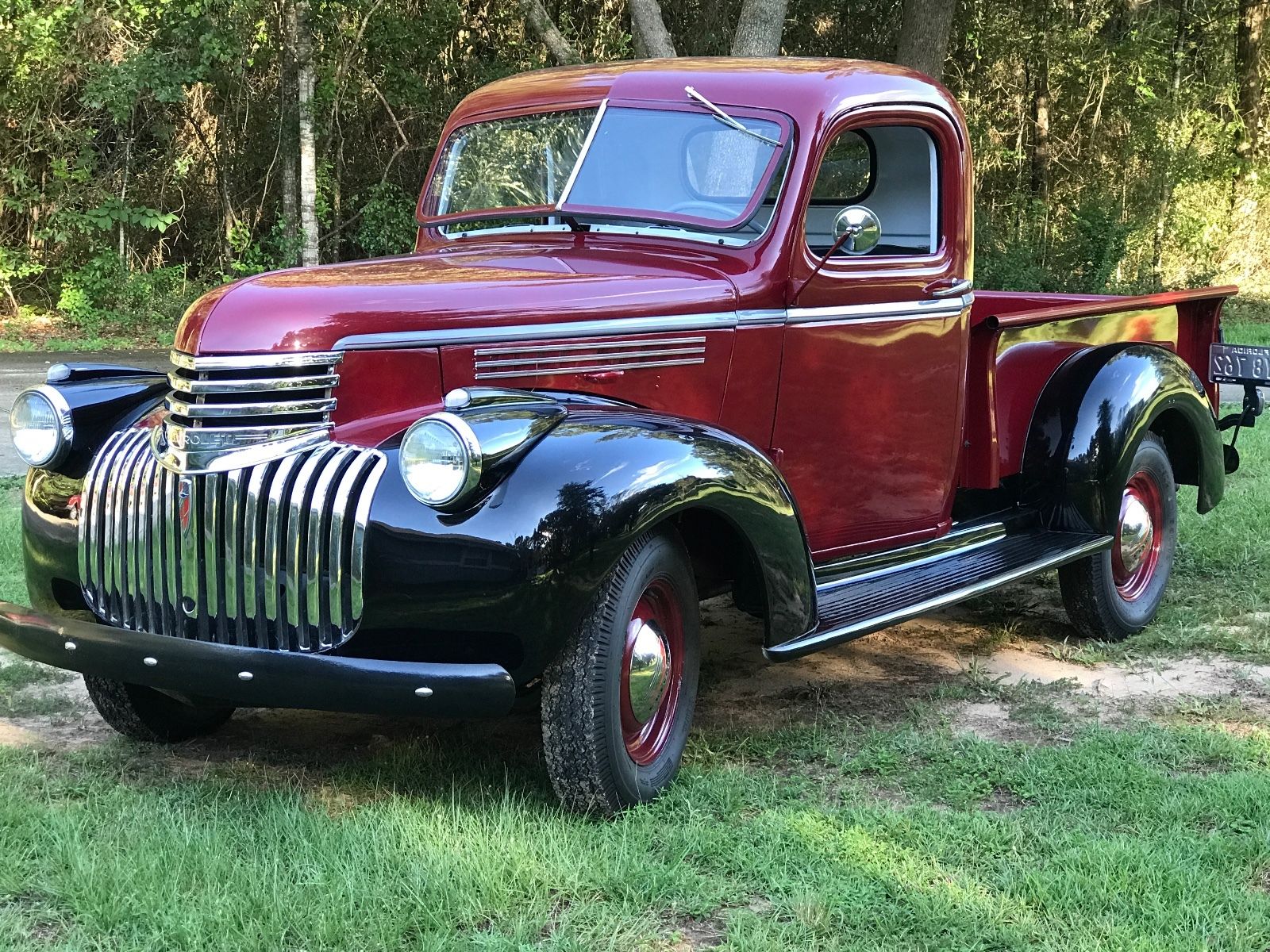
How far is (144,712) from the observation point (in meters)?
3.91

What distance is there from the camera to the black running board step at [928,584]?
388 centimetres

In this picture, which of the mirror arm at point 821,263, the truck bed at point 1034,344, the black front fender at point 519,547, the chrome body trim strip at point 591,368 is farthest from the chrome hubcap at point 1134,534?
A: the black front fender at point 519,547

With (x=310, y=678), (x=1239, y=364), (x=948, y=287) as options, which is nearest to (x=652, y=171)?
(x=948, y=287)

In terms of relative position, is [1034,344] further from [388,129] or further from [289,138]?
[388,129]

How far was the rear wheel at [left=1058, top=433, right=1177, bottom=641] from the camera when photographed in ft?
16.7

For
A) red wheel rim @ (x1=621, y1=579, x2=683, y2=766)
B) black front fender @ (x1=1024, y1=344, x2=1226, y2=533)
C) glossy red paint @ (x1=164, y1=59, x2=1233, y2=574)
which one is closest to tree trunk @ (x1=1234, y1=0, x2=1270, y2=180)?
black front fender @ (x1=1024, y1=344, x2=1226, y2=533)

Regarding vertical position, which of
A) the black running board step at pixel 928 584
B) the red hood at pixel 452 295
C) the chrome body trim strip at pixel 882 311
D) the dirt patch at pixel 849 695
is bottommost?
the dirt patch at pixel 849 695

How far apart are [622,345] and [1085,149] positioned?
16.8m

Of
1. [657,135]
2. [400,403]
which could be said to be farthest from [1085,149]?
[400,403]

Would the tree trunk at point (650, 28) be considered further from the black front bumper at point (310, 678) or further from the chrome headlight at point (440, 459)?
the black front bumper at point (310, 678)

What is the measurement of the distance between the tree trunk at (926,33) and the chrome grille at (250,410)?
37.2 ft

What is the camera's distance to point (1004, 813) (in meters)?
3.48

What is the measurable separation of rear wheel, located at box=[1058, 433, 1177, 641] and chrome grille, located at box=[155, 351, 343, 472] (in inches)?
117

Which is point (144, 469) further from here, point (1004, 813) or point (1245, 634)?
point (1245, 634)
